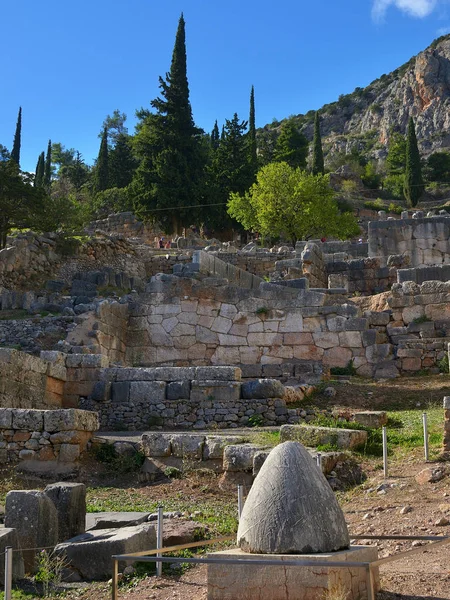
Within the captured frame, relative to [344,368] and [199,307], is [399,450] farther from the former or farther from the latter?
[199,307]

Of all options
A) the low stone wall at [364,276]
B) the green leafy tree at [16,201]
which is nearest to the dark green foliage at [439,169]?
the green leafy tree at [16,201]

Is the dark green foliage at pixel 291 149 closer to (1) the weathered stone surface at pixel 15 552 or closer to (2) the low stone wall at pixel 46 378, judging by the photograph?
(2) the low stone wall at pixel 46 378

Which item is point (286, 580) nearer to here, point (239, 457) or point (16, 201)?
point (239, 457)

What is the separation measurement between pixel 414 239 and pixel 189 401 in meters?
16.4

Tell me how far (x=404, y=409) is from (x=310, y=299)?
4764 mm

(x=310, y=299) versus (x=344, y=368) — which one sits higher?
(x=310, y=299)

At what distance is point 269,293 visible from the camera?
59.7 ft

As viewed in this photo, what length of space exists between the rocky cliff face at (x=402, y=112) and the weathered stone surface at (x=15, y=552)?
333 ft

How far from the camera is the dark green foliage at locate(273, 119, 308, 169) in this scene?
6988 centimetres

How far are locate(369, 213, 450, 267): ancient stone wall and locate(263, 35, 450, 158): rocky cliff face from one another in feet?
259

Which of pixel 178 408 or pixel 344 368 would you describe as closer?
pixel 178 408

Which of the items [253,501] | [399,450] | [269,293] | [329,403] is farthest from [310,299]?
[253,501]

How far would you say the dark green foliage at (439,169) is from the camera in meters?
84.5

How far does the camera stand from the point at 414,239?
91.0 ft
